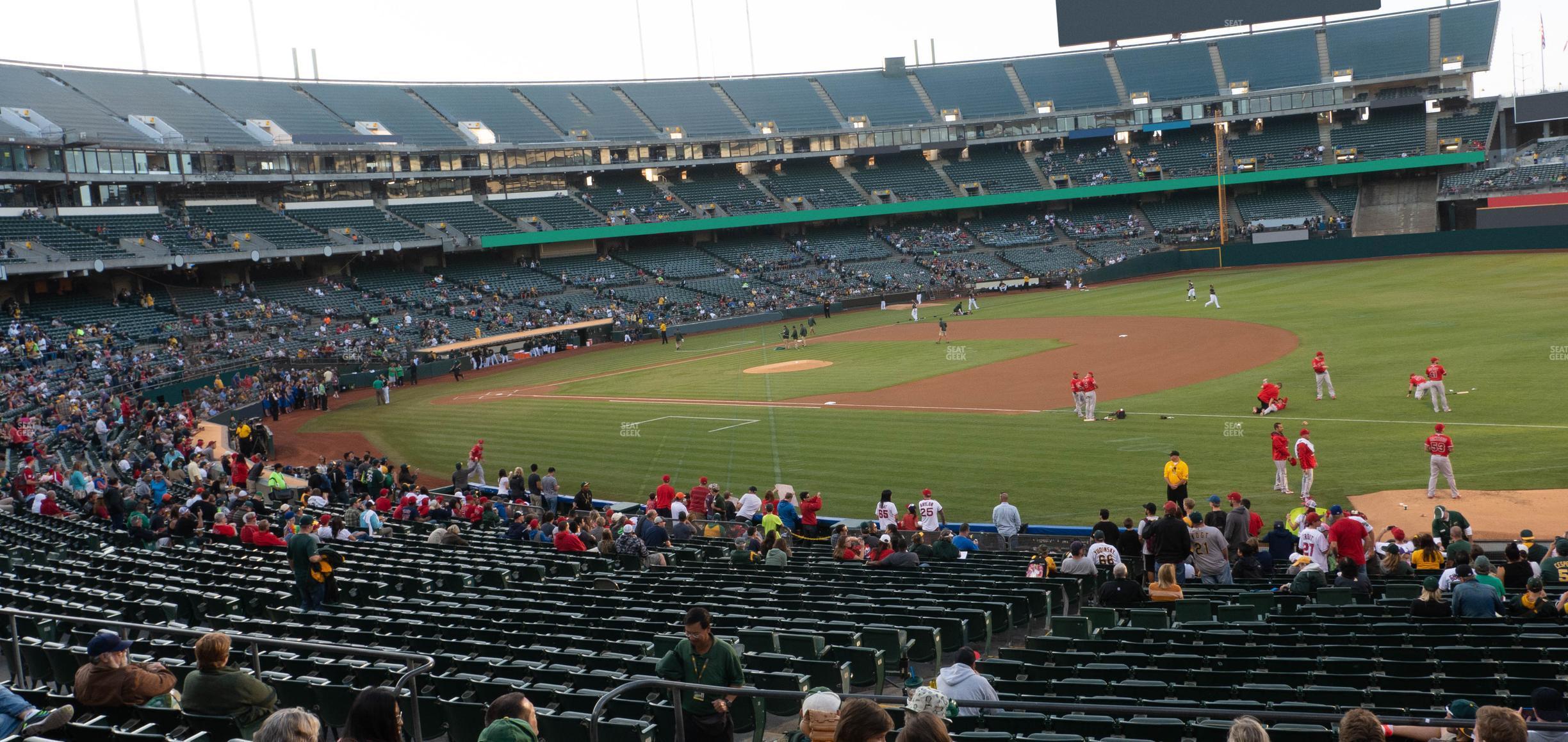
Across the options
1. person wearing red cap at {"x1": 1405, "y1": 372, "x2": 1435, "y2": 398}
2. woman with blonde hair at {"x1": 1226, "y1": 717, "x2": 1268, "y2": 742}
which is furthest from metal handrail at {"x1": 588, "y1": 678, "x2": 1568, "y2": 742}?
person wearing red cap at {"x1": 1405, "y1": 372, "x2": 1435, "y2": 398}

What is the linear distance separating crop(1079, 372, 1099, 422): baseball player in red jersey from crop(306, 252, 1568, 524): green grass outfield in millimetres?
496

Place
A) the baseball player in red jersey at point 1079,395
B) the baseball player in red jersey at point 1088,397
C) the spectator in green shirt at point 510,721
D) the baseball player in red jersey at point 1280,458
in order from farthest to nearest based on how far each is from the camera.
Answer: the baseball player in red jersey at point 1079,395
the baseball player in red jersey at point 1088,397
the baseball player in red jersey at point 1280,458
the spectator in green shirt at point 510,721

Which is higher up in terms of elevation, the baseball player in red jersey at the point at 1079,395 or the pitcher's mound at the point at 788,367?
the pitcher's mound at the point at 788,367

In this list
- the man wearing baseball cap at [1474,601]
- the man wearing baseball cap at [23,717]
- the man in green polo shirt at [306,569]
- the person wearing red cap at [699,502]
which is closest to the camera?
the man wearing baseball cap at [23,717]

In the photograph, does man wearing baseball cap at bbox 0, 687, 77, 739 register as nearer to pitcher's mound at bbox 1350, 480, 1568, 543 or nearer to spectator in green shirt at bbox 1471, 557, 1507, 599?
spectator in green shirt at bbox 1471, 557, 1507, 599

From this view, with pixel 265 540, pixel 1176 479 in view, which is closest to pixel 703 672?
pixel 265 540

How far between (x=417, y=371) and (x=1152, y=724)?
53800 mm

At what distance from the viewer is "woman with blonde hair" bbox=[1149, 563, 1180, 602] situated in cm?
1300

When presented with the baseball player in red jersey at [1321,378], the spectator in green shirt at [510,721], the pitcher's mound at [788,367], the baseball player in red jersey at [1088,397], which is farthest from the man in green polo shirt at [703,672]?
the pitcher's mound at [788,367]

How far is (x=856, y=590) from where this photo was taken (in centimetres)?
1418

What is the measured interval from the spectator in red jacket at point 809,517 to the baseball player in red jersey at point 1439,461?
11.3 metres

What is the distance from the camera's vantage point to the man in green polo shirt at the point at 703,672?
7711 millimetres

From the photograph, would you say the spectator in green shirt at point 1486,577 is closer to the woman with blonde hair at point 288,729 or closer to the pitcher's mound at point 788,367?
the woman with blonde hair at point 288,729

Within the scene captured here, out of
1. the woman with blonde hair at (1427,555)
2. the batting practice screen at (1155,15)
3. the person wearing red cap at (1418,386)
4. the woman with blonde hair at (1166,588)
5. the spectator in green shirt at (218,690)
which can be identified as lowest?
the woman with blonde hair at (1427,555)
